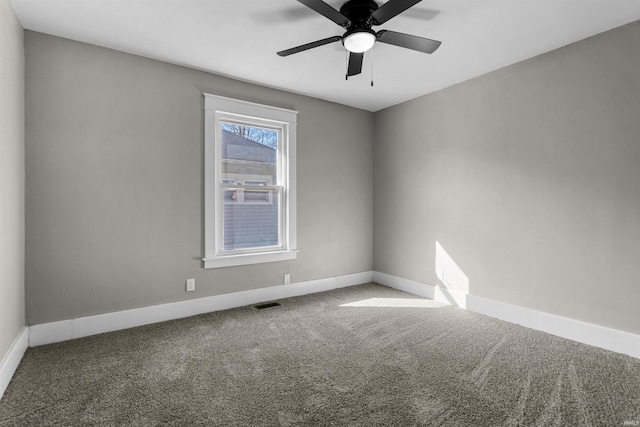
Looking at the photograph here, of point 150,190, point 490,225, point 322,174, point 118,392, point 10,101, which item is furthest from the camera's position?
point 322,174

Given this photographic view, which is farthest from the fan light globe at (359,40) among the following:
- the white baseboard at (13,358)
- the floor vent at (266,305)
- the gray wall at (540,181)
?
the white baseboard at (13,358)

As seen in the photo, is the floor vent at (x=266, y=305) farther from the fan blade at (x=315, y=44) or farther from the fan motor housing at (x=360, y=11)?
the fan motor housing at (x=360, y=11)

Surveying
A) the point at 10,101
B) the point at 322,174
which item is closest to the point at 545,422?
the point at 322,174

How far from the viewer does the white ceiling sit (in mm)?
2365

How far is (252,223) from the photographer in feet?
13.1

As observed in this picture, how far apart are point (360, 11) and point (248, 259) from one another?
2.75 meters

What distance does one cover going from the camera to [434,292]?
4.07 meters

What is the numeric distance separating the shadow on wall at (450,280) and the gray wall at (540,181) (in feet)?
0.26

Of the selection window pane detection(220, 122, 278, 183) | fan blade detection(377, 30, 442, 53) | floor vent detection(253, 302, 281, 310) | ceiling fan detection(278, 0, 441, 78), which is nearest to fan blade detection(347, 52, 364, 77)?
ceiling fan detection(278, 0, 441, 78)

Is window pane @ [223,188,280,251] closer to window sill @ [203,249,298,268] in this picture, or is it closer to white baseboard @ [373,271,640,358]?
window sill @ [203,249,298,268]

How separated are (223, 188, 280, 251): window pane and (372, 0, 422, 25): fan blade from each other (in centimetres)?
240

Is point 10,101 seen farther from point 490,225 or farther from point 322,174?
point 490,225

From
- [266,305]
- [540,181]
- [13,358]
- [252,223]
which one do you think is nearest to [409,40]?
[540,181]

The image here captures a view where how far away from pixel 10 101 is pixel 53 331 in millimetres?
1866
